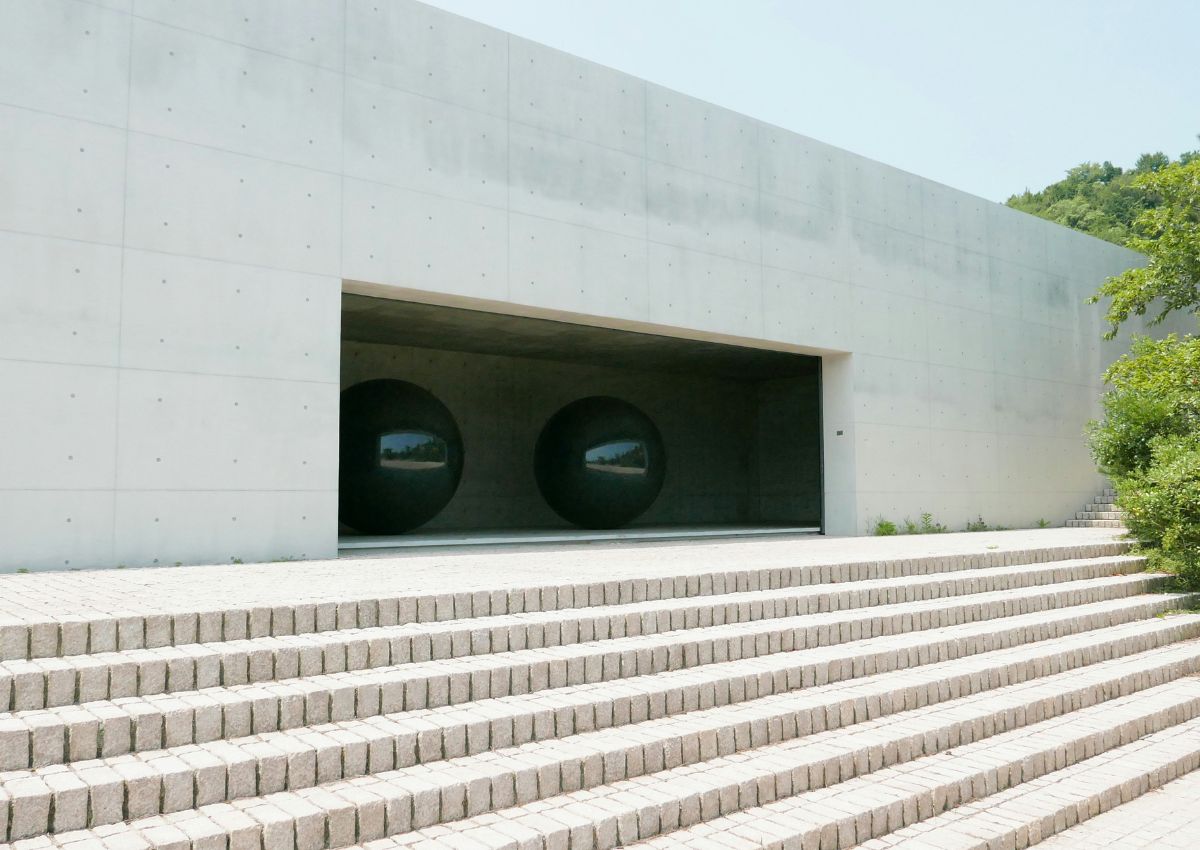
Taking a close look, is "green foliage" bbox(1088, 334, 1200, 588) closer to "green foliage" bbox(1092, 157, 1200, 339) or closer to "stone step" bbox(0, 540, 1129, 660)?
"green foliage" bbox(1092, 157, 1200, 339)

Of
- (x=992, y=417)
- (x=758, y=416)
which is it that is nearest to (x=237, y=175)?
(x=992, y=417)

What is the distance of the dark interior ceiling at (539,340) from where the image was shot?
39.2 ft

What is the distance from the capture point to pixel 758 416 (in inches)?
839

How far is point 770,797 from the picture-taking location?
3760 mm

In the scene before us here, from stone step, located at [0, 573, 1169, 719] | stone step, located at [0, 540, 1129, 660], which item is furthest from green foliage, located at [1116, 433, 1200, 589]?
stone step, located at [0, 540, 1129, 660]

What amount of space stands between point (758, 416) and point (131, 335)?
53.1 feet

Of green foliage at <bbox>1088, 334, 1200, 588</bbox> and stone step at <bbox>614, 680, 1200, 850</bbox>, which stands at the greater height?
green foliage at <bbox>1088, 334, 1200, 588</bbox>

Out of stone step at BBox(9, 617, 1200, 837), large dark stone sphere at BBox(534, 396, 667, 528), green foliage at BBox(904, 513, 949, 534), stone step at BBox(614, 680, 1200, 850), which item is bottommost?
stone step at BBox(614, 680, 1200, 850)

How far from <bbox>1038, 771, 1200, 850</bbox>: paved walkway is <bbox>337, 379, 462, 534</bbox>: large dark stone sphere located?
858 cm

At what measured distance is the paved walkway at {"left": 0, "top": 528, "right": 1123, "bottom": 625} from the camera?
4.57 meters

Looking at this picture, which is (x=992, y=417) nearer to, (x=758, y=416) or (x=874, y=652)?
(x=758, y=416)

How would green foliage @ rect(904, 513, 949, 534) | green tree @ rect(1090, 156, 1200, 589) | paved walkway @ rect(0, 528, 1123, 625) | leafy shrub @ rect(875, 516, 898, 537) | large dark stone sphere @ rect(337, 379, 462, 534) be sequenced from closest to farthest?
paved walkway @ rect(0, 528, 1123, 625) → green tree @ rect(1090, 156, 1200, 589) → large dark stone sphere @ rect(337, 379, 462, 534) → leafy shrub @ rect(875, 516, 898, 537) → green foliage @ rect(904, 513, 949, 534)

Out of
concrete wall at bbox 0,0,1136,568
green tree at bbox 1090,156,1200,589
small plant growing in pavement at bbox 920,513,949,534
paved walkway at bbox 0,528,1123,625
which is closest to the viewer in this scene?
paved walkway at bbox 0,528,1123,625

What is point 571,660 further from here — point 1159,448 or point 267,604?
point 1159,448
